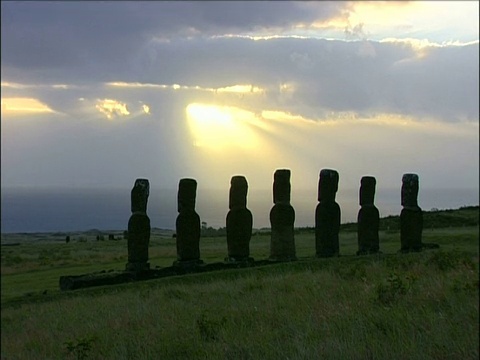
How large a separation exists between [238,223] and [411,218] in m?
6.28

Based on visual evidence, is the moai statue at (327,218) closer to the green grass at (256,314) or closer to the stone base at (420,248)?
the stone base at (420,248)

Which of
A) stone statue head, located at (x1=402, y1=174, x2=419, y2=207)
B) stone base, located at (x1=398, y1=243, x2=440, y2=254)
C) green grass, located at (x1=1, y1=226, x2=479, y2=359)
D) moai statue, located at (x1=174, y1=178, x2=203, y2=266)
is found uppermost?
stone statue head, located at (x1=402, y1=174, x2=419, y2=207)

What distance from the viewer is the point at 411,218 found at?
856 inches

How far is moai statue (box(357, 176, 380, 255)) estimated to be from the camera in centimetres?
2150

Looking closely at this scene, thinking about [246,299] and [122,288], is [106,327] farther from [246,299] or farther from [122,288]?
[122,288]

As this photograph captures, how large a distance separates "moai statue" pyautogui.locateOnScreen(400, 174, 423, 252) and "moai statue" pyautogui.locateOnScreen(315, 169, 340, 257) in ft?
8.57

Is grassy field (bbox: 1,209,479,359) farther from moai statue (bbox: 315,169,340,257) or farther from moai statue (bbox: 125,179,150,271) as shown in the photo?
moai statue (bbox: 315,169,340,257)

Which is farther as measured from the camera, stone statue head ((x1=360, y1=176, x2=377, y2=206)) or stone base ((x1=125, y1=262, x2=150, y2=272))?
stone statue head ((x1=360, y1=176, x2=377, y2=206))

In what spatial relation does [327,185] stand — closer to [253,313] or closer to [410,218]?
[410,218]

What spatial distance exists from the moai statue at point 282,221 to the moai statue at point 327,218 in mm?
907

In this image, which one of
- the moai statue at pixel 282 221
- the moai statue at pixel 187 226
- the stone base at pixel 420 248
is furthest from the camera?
the stone base at pixel 420 248

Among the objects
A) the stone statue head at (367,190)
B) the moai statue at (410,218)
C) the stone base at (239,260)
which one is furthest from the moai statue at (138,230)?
the moai statue at (410,218)

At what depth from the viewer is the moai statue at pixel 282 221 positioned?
66.8 ft

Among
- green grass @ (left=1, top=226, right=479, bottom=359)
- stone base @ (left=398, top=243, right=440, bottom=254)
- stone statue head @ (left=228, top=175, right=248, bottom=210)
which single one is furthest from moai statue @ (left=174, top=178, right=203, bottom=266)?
stone base @ (left=398, top=243, right=440, bottom=254)
